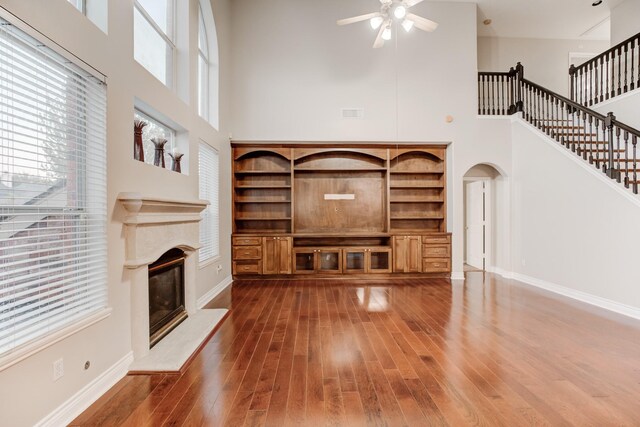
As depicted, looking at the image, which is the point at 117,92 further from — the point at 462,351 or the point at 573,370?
the point at 573,370

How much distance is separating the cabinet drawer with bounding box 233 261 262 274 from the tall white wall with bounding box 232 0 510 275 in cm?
239

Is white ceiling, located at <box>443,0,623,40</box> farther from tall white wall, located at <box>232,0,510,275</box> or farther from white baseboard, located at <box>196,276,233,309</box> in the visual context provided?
white baseboard, located at <box>196,276,233,309</box>

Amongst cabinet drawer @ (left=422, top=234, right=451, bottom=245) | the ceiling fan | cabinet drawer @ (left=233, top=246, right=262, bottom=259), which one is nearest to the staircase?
cabinet drawer @ (left=422, top=234, right=451, bottom=245)

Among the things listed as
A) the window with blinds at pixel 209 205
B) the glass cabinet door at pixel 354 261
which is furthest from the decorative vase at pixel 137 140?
the glass cabinet door at pixel 354 261

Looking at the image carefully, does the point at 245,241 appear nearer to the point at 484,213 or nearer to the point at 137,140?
the point at 137,140

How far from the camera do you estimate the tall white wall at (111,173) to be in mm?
1562

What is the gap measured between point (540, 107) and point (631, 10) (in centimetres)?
264

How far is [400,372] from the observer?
2363 millimetres

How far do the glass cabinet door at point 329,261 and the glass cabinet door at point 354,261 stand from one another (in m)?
0.12

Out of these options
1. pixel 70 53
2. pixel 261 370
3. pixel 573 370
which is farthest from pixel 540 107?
pixel 70 53

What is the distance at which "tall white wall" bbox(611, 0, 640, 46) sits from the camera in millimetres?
5742

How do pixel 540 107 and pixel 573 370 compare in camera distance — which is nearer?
pixel 573 370

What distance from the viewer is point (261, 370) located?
241 centimetres

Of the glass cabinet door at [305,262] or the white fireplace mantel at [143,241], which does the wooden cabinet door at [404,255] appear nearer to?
the glass cabinet door at [305,262]
